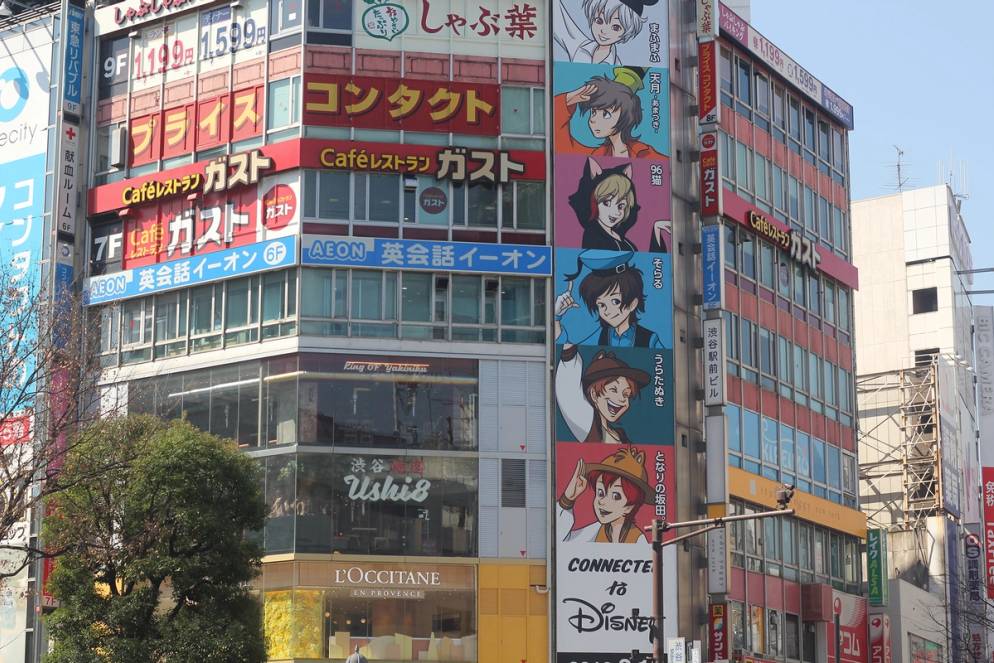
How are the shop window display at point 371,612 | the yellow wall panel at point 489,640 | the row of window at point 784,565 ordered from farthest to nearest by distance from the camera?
the row of window at point 784,565, the yellow wall panel at point 489,640, the shop window display at point 371,612

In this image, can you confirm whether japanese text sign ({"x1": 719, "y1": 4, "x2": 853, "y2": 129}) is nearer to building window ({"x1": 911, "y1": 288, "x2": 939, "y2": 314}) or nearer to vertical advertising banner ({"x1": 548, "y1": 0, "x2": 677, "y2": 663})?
vertical advertising banner ({"x1": 548, "y1": 0, "x2": 677, "y2": 663})

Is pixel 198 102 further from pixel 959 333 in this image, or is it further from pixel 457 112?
pixel 959 333

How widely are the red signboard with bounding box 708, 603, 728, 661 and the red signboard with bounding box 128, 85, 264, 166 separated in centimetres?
2232

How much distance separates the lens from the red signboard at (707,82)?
57.7m

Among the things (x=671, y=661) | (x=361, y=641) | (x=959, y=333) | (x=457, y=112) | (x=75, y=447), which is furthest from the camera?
(x=959, y=333)

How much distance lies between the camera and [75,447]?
41.4 metres

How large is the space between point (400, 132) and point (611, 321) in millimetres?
9494

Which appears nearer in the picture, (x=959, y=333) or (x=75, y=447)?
(x=75, y=447)

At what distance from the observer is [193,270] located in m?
55.0

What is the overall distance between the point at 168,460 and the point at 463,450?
42.9 feet

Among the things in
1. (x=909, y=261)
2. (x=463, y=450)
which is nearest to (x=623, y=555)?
(x=463, y=450)

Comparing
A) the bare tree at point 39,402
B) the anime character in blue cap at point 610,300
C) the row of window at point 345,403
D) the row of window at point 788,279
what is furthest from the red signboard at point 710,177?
the bare tree at point 39,402

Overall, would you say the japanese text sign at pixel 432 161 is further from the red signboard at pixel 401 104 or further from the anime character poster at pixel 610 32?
the anime character poster at pixel 610 32

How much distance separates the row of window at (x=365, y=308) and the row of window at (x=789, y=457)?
885 centimetres
